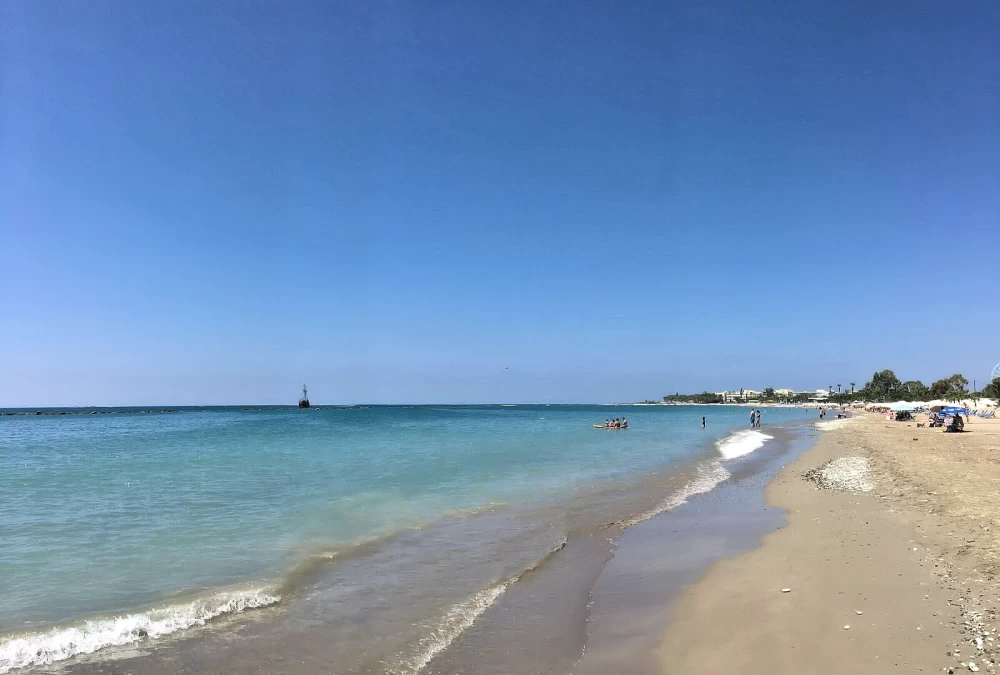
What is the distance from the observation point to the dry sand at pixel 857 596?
547 centimetres

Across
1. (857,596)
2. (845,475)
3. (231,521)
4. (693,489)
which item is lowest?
(693,489)

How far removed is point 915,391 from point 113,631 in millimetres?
169256

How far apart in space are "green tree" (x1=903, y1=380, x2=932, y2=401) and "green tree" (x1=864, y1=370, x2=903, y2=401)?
4373mm

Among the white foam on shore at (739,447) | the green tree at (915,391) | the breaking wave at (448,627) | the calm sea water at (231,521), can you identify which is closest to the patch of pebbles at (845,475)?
the calm sea water at (231,521)

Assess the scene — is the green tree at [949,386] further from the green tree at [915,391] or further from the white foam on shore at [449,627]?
the white foam on shore at [449,627]

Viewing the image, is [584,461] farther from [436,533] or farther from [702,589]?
[702,589]

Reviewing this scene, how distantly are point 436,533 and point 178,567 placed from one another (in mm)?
4717

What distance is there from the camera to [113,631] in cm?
666

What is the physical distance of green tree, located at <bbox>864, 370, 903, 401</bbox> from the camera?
154m

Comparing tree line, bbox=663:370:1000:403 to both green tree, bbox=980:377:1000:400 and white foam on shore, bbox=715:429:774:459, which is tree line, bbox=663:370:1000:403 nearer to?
green tree, bbox=980:377:1000:400

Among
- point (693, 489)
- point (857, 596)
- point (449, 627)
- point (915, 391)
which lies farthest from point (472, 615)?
point (915, 391)

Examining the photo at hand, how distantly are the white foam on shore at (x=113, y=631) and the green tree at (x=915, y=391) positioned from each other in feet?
466

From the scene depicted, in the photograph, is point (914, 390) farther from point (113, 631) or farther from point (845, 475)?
point (113, 631)

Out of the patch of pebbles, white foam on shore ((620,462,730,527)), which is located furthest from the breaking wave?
the patch of pebbles
